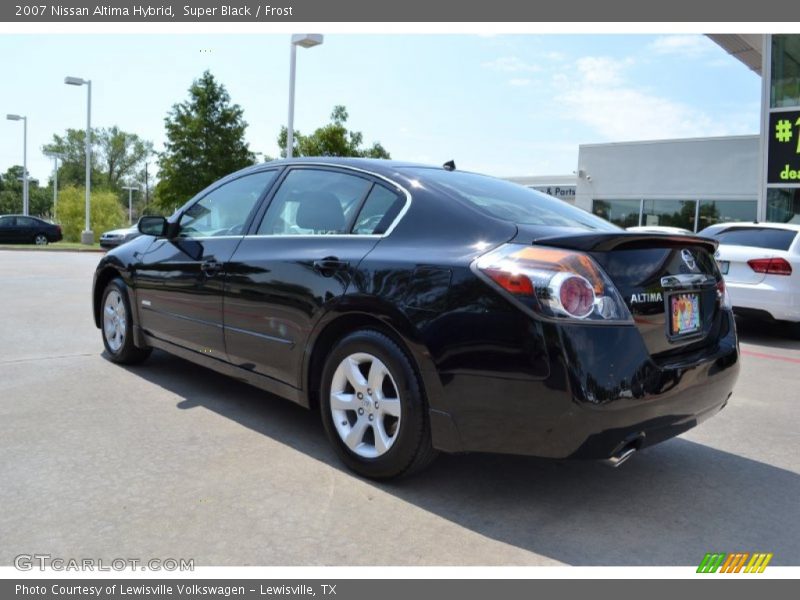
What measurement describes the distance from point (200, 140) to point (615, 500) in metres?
39.4

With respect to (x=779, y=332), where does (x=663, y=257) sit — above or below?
above

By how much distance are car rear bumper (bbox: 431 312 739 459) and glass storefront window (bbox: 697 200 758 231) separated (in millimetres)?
18657

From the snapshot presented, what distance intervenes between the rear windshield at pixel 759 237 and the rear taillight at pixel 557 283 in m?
6.08

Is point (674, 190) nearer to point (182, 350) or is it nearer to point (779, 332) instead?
point (779, 332)

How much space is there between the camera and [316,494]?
312 cm

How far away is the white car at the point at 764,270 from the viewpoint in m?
7.78

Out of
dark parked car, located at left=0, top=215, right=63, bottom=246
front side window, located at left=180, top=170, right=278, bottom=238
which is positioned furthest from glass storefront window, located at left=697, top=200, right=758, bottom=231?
dark parked car, located at left=0, top=215, right=63, bottom=246

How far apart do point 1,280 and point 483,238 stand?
11.9 m

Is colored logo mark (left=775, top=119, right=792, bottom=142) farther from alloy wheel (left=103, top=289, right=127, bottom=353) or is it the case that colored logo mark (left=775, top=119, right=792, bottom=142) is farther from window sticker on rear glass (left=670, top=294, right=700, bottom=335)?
alloy wheel (left=103, top=289, right=127, bottom=353)

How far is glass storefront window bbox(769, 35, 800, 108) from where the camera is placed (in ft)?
54.1

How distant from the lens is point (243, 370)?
4.08 meters

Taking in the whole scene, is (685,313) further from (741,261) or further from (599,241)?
(741,261)

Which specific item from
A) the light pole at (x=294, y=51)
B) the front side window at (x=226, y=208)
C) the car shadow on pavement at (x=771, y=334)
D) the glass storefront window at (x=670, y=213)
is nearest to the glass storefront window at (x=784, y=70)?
the glass storefront window at (x=670, y=213)
